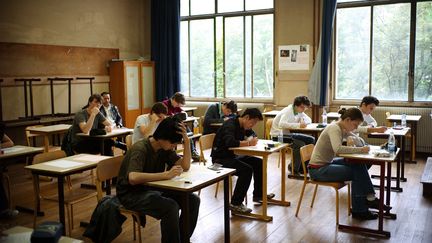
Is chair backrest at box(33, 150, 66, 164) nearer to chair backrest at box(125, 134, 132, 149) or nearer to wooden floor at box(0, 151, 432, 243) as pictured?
wooden floor at box(0, 151, 432, 243)

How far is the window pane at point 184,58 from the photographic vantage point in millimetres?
10234

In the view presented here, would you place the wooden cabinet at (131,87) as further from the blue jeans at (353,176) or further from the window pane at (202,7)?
the blue jeans at (353,176)

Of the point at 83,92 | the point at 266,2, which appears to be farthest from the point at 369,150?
the point at 83,92

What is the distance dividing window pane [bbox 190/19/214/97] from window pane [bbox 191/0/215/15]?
0.20 metres

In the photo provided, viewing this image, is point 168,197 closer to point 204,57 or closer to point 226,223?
point 226,223

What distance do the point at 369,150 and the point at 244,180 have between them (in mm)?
1275

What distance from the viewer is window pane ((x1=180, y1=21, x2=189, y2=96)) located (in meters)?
10.2

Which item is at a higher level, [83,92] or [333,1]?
[333,1]

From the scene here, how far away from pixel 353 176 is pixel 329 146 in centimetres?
37

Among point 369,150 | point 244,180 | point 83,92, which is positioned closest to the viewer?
point 369,150

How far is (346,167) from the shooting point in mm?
4273

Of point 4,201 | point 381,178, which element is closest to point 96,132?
point 4,201

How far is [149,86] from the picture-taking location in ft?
33.3

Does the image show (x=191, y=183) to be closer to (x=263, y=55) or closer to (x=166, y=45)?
(x=263, y=55)
